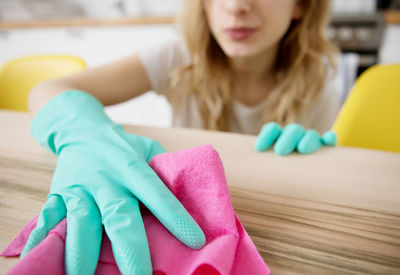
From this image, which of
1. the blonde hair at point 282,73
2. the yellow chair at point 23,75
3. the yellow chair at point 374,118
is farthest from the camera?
the yellow chair at point 23,75

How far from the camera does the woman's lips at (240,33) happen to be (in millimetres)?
770

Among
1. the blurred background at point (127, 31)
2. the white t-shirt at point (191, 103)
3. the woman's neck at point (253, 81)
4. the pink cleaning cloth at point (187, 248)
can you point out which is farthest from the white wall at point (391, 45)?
the pink cleaning cloth at point (187, 248)

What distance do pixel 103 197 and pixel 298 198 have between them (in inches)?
10.1

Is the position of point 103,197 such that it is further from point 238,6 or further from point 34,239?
point 238,6

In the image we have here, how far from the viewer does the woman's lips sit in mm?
770

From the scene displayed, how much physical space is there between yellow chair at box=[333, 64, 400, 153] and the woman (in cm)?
23

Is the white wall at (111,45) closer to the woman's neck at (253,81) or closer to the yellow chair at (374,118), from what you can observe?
the woman's neck at (253,81)

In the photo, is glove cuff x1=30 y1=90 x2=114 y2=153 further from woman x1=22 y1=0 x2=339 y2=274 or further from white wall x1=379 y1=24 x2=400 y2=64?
white wall x1=379 y1=24 x2=400 y2=64

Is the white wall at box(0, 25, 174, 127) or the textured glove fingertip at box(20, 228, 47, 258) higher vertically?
the textured glove fingertip at box(20, 228, 47, 258)

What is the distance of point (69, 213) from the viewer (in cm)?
31

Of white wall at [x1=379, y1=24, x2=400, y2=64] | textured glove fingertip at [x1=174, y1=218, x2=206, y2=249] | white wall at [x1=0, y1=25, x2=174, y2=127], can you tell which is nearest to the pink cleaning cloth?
textured glove fingertip at [x1=174, y1=218, x2=206, y2=249]

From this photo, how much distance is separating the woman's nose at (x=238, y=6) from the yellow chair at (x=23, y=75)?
666 millimetres

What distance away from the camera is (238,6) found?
72cm

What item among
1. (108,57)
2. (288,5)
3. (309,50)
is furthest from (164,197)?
(108,57)
